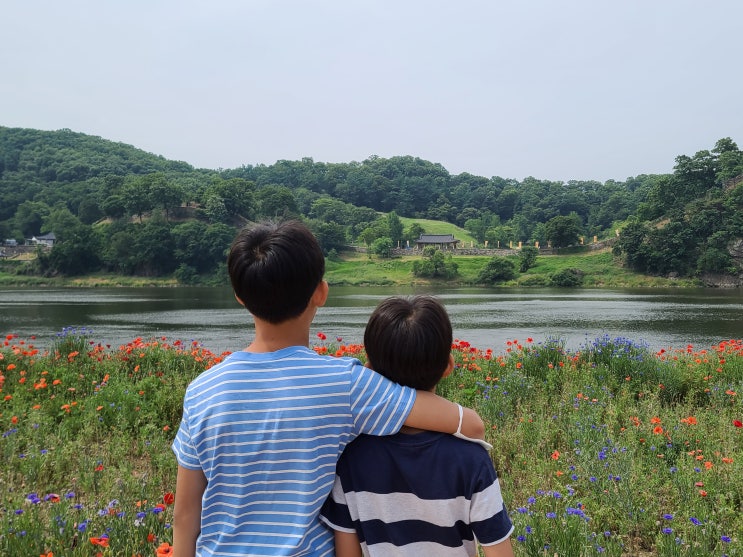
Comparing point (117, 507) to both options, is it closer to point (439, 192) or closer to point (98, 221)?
A: point (98, 221)

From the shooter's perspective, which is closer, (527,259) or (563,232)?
(527,259)

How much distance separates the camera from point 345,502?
155 cm

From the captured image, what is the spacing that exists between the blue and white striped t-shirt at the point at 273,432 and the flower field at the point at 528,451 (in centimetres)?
82

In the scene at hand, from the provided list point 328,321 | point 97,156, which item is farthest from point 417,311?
point 97,156

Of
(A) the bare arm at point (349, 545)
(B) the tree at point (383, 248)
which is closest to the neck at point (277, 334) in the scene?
(A) the bare arm at point (349, 545)

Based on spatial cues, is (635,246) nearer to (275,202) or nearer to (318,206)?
(275,202)

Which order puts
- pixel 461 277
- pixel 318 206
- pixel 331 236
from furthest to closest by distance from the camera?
pixel 318 206
pixel 331 236
pixel 461 277

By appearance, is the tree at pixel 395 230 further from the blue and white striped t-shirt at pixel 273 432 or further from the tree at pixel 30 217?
the blue and white striped t-shirt at pixel 273 432

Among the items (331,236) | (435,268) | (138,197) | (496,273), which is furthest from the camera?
(138,197)

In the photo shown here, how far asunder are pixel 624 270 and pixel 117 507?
60745mm

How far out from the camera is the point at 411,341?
4.96ft

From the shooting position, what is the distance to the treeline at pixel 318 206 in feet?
196

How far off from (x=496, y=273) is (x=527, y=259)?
529cm

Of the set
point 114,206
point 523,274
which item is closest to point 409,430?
point 523,274
